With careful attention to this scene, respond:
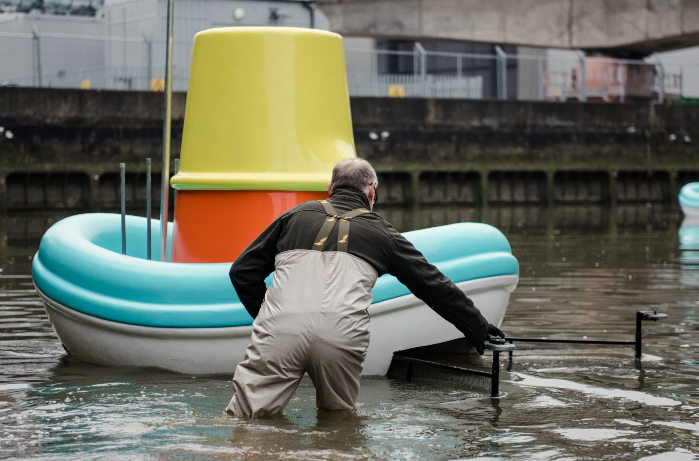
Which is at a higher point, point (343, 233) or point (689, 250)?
point (343, 233)

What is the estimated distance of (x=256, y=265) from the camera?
12.9ft

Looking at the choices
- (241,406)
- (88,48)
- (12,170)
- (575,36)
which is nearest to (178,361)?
(241,406)

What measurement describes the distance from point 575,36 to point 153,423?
23.8m

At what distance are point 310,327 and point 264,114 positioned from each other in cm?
237

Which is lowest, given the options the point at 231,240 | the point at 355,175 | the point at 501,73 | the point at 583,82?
the point at 231,240

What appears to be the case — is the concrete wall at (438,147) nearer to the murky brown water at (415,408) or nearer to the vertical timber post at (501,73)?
the vertical timber post at (501,73)

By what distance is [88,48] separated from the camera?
23.0 metres

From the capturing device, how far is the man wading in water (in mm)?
3605

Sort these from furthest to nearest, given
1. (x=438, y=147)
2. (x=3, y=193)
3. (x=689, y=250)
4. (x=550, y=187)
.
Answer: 1. (x=550, y=187)
2. (x=438, y=147)
3. (x=3, y=193)
4. (x=689, y=250)

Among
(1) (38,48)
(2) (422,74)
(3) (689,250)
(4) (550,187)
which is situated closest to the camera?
(3) (689,250)

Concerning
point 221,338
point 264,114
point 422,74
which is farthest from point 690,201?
point 221,338

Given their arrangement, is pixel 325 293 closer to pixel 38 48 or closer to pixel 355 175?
pixel 355 175

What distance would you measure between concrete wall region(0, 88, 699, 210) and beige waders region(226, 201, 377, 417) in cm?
1824

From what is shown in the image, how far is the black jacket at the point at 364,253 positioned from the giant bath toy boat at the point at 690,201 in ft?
56.4
